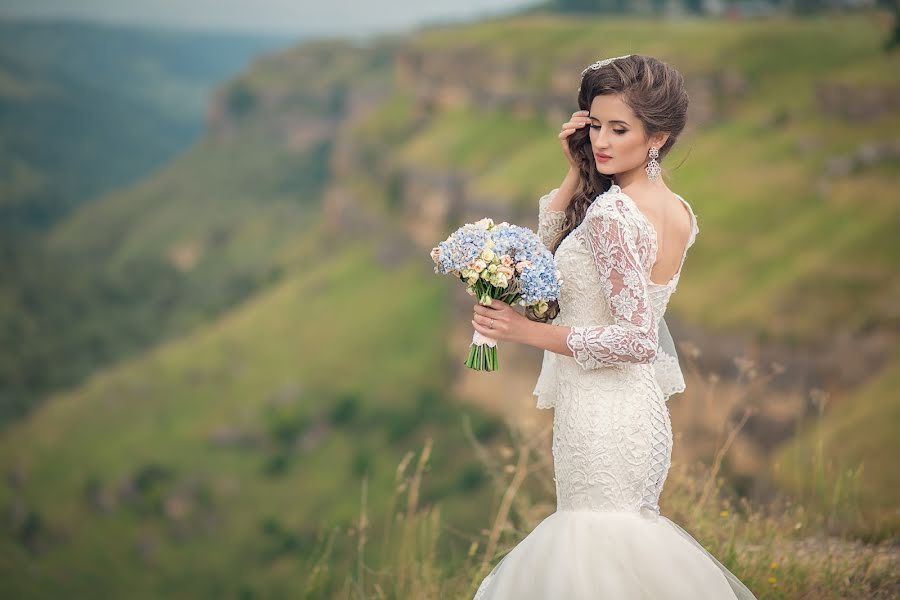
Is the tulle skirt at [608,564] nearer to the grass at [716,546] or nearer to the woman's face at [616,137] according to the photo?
the grass at [716,546]

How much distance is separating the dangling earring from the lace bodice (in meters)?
0.15

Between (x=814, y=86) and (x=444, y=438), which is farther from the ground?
(x=814, y=86)

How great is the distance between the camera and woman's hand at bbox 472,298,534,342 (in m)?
5.00

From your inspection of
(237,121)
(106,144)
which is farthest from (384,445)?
(106,144)

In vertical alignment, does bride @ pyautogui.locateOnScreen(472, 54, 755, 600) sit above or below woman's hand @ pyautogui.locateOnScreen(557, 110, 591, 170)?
below

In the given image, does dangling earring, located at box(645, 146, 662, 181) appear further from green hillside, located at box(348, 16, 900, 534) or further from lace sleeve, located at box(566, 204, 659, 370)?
green hillside, located at box(348, 16, 900, 534)

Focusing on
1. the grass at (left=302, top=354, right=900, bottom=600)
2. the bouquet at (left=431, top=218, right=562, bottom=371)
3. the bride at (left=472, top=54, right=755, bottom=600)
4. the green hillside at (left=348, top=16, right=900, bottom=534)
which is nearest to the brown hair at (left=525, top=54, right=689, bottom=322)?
the bride at (left=472, top=54, right=755, bottom=600)

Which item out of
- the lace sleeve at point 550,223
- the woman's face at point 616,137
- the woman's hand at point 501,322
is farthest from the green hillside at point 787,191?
the woman's hand at point 501,322

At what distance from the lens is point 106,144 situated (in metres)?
199

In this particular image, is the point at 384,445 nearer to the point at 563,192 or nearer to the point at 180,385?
the point at 180,385

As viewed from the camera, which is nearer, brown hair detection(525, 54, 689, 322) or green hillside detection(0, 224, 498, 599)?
brown hair detection(525, 54, 689, 322)

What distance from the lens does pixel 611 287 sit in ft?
16.2

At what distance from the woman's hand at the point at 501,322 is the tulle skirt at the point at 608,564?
2.53 ft

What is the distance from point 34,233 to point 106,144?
54.5 meters
